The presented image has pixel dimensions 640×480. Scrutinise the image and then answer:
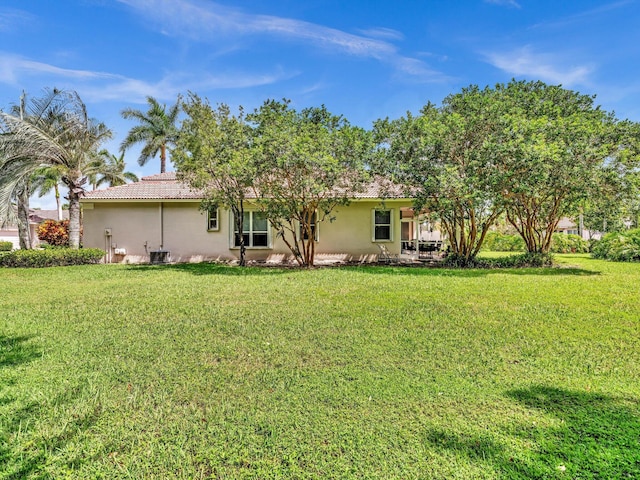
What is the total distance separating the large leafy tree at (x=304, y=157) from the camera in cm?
1132

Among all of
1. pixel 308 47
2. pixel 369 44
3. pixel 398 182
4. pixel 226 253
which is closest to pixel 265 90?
pixel 308 47

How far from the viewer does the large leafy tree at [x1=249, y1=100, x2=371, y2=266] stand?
11.3 metres

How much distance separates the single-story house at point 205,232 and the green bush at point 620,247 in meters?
10.5

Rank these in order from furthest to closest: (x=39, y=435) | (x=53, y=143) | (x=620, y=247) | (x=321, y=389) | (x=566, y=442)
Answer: (x=620, y=247) → (x=53, y=143) → (x=321, y=389) → (x=39, y=435) → (x=566, y=442)

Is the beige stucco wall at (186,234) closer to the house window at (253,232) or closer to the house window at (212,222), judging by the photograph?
the house window at (212,222)

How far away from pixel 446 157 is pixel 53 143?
16026 millimetres

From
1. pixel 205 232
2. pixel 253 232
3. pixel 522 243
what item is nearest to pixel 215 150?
pixel 253 232

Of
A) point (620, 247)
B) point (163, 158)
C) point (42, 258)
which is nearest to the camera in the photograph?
point (42, 258)

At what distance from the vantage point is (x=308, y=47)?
13984 mm

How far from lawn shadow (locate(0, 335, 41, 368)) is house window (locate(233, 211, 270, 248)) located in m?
11.4

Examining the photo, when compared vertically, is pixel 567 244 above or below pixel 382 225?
below

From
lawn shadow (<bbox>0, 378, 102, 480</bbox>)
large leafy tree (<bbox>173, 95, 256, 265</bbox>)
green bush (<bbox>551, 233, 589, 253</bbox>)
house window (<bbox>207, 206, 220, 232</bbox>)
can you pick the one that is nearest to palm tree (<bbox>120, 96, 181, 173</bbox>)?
house window (<bbox>207, 206, 220, 232</bbox>)

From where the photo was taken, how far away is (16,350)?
474cm

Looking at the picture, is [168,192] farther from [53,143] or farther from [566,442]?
[566,442]
